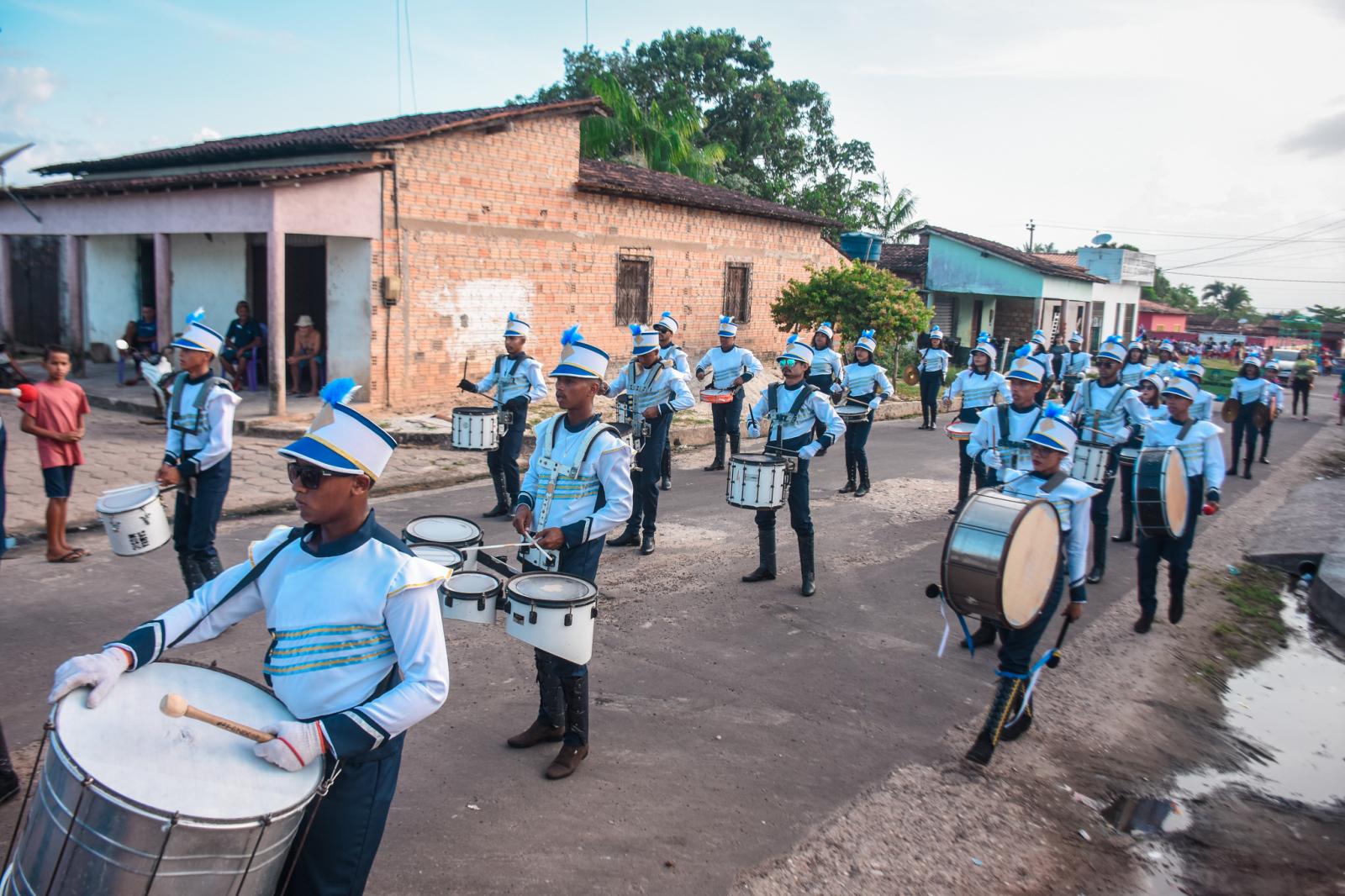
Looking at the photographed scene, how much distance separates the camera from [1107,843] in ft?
15.5

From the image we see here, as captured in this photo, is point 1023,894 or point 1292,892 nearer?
point 1023,894

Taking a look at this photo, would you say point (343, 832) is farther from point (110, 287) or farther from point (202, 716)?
point (110, 287)

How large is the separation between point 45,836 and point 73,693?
0.34 m

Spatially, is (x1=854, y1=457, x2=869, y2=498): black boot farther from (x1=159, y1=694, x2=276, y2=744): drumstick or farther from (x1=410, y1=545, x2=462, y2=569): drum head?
(x1=159, y1=694, x2=276, y2=744): drumstick

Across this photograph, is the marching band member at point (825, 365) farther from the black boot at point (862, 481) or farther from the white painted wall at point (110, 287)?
the white painted wall at point (110, 287)

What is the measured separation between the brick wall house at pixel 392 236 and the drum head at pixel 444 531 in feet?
33.4

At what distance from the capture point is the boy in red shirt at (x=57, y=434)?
7.69 meters

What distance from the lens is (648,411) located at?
9500 millimetres

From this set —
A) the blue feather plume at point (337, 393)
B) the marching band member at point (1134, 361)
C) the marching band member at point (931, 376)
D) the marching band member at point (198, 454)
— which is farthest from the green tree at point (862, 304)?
the blue feather plume at point (337, 393)

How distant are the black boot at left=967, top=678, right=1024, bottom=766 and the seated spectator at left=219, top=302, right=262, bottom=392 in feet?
46.5

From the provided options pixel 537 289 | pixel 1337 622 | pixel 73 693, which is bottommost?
pixel 1337 622

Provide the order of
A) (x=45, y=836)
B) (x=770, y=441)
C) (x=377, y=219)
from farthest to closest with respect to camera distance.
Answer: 1. (x=377, y=219)
2. (x=770, y=441)
3. (x=45, y=836)

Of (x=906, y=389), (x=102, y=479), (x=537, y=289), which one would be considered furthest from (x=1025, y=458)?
(x=906, y=389)

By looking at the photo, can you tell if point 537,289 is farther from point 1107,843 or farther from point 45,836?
point 45,836
